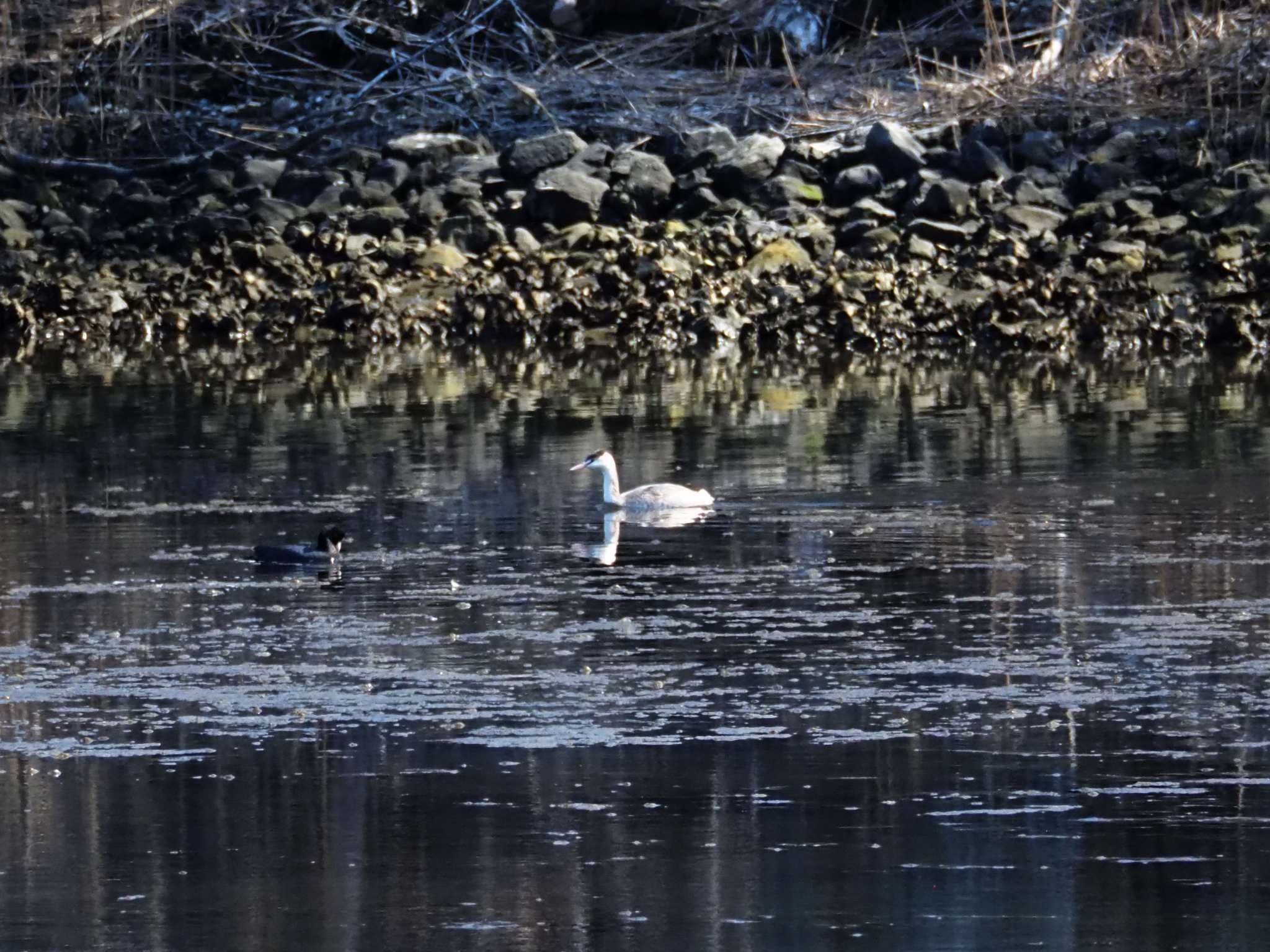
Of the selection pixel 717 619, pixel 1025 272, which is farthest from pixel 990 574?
pixel 1025 272

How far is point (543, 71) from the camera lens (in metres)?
34.4

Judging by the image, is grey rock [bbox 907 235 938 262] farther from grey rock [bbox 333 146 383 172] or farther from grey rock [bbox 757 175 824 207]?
grey rock [bbox 333 146 383 172]

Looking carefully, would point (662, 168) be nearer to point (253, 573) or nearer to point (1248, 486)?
point (1248, 486)

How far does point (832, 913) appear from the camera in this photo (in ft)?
24.1

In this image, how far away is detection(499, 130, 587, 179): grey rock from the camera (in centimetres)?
3225

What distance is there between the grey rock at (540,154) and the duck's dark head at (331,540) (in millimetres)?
19160

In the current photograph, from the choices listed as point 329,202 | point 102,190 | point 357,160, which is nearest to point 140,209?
point 102,190

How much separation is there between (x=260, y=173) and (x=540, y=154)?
349 centimetres

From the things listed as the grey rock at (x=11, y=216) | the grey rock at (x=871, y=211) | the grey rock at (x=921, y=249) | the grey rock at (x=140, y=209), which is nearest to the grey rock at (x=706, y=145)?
the grey rock at (x=871, y=211)

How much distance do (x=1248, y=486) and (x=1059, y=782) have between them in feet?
24.8

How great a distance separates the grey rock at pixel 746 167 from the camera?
3136 centimetres

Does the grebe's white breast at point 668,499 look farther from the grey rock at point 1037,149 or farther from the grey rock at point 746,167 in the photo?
the grey rock at point 1037,149

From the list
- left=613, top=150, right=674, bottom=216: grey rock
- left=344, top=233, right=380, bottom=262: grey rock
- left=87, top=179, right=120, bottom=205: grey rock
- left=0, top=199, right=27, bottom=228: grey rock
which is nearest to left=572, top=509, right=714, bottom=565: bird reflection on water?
left=344, top=233, right=380, bottom=262: grey rock

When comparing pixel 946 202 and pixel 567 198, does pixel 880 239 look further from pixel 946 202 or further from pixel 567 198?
pixel 567 198
